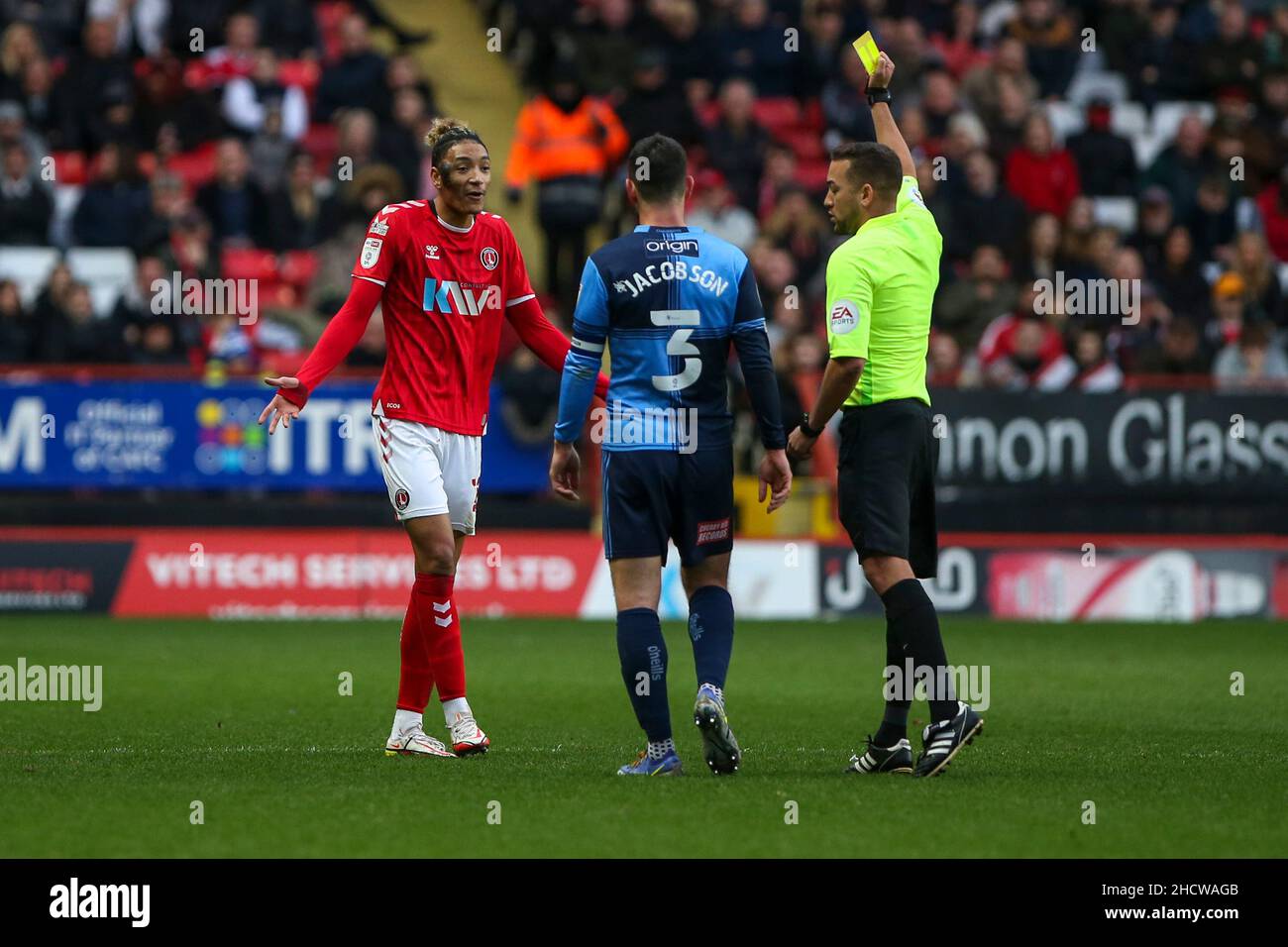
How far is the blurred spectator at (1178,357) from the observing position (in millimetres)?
18516

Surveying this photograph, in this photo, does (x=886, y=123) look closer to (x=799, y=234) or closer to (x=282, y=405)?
(x=282, y=405)

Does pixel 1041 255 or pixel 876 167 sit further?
pixel 1041 255

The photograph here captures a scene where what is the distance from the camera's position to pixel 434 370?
9055 millimetres

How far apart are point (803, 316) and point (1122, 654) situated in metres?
5.45

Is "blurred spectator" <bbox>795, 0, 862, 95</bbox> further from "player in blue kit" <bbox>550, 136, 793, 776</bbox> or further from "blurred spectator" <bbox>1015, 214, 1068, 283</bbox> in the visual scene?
"player in blue kit" <bbox>550, 136, 793, 776</bbox>

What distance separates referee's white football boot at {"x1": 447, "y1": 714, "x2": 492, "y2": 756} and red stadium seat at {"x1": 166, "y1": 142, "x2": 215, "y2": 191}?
13.0 meters

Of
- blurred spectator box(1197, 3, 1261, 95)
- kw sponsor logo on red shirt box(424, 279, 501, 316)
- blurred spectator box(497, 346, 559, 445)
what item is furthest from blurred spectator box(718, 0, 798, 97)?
kw sponsor logo on red shirt box(424, 279, 501, 316)

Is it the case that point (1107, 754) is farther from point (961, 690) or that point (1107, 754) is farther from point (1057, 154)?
point (1057, 154)

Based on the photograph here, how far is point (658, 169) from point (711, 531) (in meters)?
1.44

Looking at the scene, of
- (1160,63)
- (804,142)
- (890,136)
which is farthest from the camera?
(1160,63)

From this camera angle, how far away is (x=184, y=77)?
21328 mm

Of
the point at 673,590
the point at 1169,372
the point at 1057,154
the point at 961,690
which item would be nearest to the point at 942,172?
the point at 1057,154

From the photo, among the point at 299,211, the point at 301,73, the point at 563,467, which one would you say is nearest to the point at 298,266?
the point at 299,211

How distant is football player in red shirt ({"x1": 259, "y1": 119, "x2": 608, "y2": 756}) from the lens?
8953 mm
